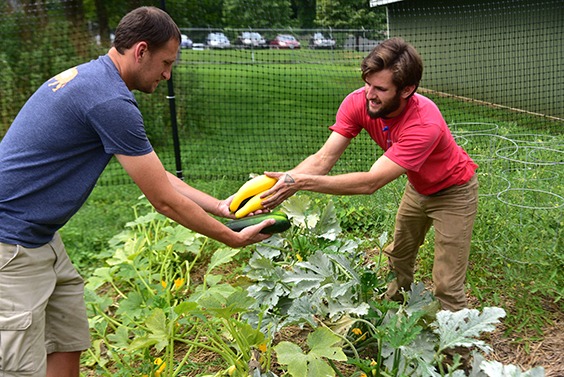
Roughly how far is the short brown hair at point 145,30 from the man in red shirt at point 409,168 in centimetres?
100

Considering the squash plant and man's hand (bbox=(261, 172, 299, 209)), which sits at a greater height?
man's hand (bbox=(261, 172, 299, 209))

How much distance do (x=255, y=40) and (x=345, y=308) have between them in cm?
1878

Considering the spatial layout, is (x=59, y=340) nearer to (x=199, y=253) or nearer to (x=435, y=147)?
(x=199, y=253)

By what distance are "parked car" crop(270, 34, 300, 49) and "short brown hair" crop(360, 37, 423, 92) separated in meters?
17.6

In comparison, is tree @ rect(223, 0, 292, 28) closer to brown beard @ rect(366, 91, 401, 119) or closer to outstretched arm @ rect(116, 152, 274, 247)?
brown beard @ rect(366, 91, 401, 119)

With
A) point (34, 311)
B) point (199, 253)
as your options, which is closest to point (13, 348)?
point (34, 311)

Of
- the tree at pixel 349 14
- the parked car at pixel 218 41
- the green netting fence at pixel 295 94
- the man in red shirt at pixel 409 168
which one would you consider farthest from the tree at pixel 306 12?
the man in red shirt at pixel 409 168

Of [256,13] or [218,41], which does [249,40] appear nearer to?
[256,13]

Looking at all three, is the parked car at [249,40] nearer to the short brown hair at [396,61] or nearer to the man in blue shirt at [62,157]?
the short brown hair at [396,61]

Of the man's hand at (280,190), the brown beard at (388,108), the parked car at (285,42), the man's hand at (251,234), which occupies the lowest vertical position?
the man's hand at (251,234)

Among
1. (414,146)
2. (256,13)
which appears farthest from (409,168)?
(256,13)

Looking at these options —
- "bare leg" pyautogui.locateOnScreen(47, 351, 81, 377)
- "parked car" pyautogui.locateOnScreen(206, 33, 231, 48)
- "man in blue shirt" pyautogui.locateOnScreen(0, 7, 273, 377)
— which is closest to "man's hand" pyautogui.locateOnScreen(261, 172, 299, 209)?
"man in blue shirt" pyautogui.locateOnScreen(0, 7, 273, 377)

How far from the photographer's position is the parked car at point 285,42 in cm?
2134

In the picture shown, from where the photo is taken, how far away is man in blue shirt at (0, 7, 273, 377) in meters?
2.47
